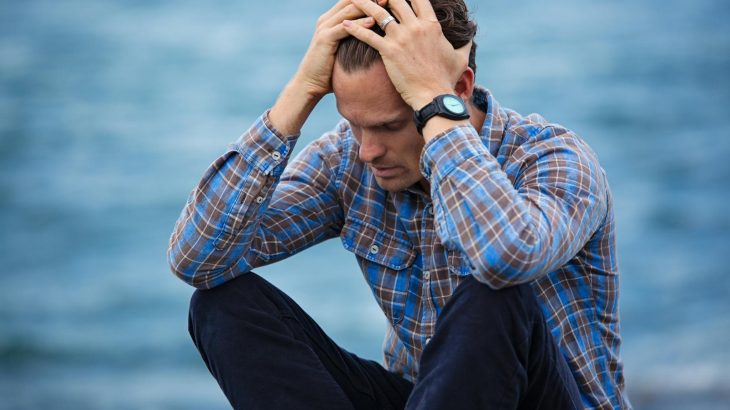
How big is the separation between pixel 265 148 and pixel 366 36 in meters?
Result: 0.40

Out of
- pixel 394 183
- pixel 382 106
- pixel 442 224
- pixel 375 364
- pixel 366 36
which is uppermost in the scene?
pixel 366 36

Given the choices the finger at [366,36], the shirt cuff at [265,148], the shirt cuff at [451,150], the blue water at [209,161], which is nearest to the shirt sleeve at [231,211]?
the shirt cuff at [265,148]

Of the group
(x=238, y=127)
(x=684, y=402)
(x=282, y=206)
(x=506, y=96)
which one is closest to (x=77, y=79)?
(x=238, y=127)

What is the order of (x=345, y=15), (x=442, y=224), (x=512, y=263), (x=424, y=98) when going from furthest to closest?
(x=345, y=15) < (x=424, y=98) < (x=442, y=224) < (x=512, y=263)

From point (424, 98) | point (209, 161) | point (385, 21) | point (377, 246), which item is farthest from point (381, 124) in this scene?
point (209, 161)

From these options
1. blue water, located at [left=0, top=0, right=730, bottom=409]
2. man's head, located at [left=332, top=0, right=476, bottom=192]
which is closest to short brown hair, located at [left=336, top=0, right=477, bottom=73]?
man's head, located at [left=332, top=0, right=476, bottom=192]

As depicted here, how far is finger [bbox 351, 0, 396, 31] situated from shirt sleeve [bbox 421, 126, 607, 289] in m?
0.35

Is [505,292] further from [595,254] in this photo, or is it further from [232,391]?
[232,391]

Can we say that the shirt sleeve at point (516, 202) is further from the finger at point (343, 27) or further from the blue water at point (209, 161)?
the blue water at point (209, 161)

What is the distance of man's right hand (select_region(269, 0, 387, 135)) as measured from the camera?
2.69 metres

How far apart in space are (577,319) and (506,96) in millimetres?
11029

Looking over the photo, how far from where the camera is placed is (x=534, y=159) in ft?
8.73

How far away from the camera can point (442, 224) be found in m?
2.48

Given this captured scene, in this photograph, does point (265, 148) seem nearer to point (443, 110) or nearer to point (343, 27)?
point (343, 27)
